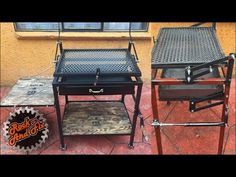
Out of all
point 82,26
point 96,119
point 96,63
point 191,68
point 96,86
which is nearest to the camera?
point 191,68

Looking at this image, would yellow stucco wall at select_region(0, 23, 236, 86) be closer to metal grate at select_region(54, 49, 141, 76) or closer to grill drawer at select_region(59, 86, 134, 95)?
metal grate at select_region(54, 49, 141, 76)

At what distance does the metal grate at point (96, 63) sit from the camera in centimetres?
A: 247

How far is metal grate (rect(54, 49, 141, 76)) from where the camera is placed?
8.11ft

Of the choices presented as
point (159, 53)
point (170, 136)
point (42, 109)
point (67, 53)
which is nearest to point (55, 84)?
point (67, 53)

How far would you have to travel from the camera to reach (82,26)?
3.36 m

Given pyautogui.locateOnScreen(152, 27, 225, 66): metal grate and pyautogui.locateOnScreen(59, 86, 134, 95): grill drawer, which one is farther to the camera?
pyautogui.locateOnScreen(59, 86, 134, 95): grill drawer

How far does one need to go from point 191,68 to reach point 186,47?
1.45ft

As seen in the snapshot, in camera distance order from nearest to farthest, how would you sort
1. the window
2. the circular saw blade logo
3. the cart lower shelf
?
the circular saw blade logo < the cart lower shelf < the window

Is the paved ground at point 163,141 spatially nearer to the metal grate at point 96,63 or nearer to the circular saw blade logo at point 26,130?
the circular saw blade logo at point 26,130

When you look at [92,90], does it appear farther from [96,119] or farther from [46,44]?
[46,44]

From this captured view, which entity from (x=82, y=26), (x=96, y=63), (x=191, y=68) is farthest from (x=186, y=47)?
(x=82, y=26)

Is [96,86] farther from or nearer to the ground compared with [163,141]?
farther from the ground

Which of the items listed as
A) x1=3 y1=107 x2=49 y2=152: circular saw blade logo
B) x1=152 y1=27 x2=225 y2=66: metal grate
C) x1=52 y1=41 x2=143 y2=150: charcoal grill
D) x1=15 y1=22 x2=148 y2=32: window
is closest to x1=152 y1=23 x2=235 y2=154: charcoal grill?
x1=152 y1=27 x2=225 y2=66: metal grate

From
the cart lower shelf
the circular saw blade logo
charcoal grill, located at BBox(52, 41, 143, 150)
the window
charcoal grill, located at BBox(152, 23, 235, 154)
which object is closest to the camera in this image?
charcoal grill, located at BBox(152, 23, 235, 154)
